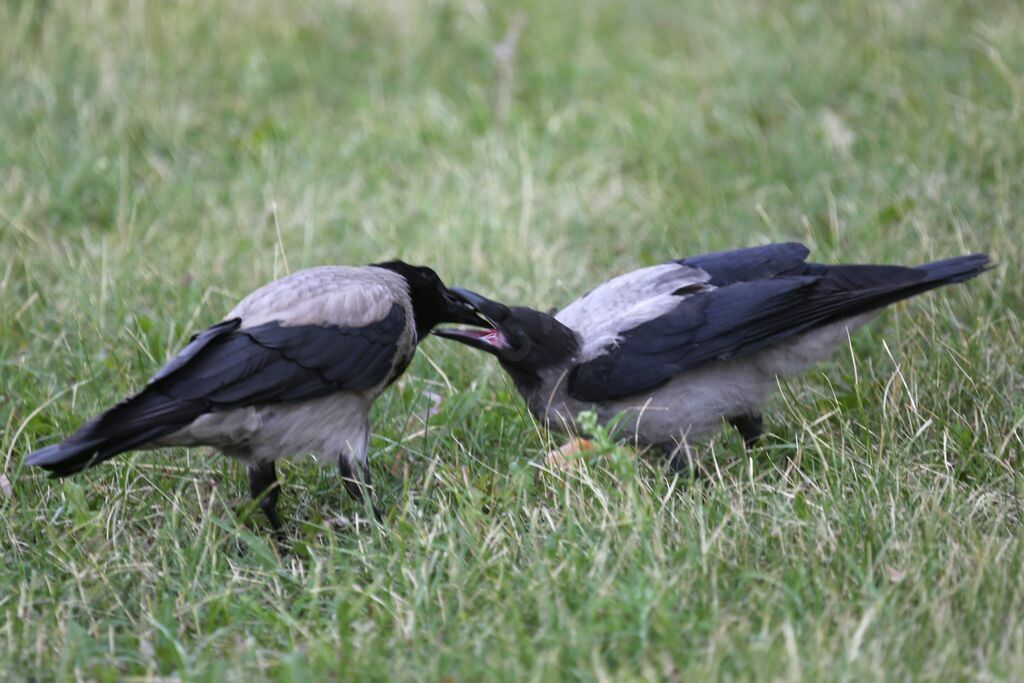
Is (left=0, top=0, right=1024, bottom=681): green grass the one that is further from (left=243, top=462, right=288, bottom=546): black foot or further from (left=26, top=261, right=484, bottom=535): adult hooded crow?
(left=26, top=261, right=484, bottom=535): adult hooded crow

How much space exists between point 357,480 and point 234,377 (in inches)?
21.8

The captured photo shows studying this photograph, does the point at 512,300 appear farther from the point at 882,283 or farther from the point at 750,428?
the point at 882,283

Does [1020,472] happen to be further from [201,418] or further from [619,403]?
[201,418]

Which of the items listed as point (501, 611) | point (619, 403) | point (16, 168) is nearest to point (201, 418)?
point (501, 611)

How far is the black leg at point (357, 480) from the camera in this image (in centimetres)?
416

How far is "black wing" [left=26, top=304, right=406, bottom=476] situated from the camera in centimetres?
371

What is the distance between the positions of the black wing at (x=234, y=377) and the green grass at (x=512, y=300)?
0.32m

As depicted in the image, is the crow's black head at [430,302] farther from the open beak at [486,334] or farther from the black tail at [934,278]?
the black tail at [934,278]

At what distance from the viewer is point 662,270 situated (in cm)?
468

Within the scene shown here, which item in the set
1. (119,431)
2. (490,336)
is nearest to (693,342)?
(490,336)

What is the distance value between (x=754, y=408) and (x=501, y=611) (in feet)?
5.20

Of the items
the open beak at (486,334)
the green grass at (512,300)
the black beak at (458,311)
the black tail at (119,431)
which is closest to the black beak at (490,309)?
the open beak at (486,334)

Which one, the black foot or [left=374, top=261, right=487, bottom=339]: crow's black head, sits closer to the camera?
the black foot

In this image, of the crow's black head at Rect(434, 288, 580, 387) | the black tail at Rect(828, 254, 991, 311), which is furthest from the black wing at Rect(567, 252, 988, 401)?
the crow's black head at Rect(434, 288, 580, 387)
